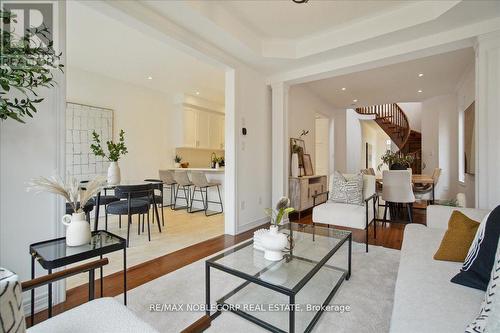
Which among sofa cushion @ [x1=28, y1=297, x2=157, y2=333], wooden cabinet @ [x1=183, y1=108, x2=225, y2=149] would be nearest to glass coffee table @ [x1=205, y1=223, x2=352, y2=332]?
sofa cushion @ [x1=28, y1=297, x2=157, y2=333]

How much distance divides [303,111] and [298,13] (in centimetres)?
261

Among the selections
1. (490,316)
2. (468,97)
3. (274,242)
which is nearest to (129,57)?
(274,242)

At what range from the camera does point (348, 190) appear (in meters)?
3.26

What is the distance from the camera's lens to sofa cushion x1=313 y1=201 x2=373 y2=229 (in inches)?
109

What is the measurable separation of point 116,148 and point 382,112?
931 cm

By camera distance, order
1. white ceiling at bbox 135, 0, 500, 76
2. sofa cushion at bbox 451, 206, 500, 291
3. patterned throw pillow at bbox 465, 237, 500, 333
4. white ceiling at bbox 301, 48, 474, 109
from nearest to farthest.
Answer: patterned throw pillow at bbox 465, 237, 500, 333 < sofa cushion at bbox 451, 206, 500, 291 < white ceiling at bbox 135, 0, 500, 76 < white ceiling at bbox 301, 48, 474, 109

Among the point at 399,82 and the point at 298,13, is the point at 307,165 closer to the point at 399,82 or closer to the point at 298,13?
the point at 399,82

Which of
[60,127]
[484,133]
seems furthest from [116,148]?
[484,133]

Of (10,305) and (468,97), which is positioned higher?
(468,97)

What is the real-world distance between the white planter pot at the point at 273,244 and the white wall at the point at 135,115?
4.35m

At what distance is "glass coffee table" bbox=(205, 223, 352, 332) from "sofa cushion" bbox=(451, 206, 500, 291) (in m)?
0.73

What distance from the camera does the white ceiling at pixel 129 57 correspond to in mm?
2982

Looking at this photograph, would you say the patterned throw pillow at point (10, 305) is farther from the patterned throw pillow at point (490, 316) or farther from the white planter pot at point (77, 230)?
the patterned throw pillow at point (490, 316)

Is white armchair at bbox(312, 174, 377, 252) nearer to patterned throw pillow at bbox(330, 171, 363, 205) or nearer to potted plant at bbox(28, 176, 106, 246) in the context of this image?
patterned throw pillow at bbox(330, 171, 363, 205)
